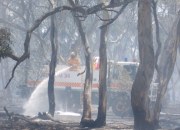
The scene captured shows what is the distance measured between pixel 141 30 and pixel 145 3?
3.34 ft

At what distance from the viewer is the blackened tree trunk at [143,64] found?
19203 millimetres

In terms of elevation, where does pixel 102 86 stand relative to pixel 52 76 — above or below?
below

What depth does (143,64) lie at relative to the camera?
19422 mm

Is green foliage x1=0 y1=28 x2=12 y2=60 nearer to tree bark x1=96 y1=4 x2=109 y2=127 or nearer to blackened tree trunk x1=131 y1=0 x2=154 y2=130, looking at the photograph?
blackened tree trunk x1=131 y1=0 x2=154 y2=130

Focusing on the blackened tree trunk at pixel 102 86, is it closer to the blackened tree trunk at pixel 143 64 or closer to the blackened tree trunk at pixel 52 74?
the blackened tree trunk at pixel 143 64

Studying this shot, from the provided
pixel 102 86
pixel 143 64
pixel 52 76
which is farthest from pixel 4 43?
pixel 52 76

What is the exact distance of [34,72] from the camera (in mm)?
35219

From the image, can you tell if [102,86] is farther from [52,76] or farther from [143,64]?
[52,76]

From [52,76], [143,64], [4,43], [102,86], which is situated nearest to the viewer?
[4,43]

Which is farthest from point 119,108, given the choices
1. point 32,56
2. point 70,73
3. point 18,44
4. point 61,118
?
point 18,44

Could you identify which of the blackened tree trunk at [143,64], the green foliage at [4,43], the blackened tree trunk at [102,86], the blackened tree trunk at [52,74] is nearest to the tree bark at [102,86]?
the blackened tree trunk at [102,86]

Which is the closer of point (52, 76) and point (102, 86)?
point (102, 86)

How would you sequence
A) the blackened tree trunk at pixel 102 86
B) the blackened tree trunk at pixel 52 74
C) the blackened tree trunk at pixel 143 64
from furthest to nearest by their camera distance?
the blackened tree trunk at pixel 52 74 < the blackened tree trunk at pixel 102 86 < the blackened tree trunk at pixel 143 64

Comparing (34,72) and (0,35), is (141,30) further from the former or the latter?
(34,72)
